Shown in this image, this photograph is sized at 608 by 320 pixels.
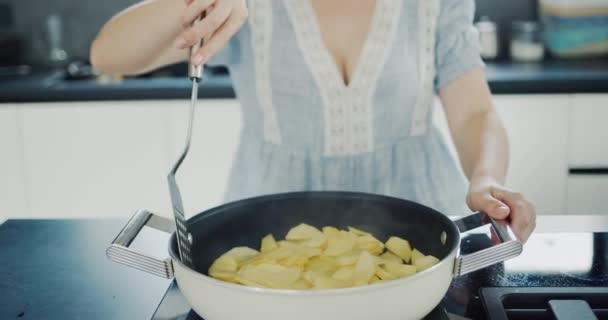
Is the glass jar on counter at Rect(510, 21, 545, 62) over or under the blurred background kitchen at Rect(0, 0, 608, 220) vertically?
over

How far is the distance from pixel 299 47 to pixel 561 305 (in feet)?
2.40

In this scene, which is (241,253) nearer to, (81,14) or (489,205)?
(489,205)

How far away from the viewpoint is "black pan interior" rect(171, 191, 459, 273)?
910mm

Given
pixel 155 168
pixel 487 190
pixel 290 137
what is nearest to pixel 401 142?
pixel 290 137

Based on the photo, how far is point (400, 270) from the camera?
0.83 m

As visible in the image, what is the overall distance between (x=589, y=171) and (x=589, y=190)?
60 mm

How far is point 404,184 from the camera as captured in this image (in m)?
1.44

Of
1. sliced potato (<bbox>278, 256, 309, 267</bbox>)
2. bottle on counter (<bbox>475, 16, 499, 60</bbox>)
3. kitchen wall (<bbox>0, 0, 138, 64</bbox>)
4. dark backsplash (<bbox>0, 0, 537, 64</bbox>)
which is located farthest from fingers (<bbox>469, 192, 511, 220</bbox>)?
kitchen wall (<bbox>0, 0, 138, 64</bbox>)

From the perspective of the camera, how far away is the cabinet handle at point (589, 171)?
222cm

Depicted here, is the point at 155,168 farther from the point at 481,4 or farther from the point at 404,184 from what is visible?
the point at 481,4

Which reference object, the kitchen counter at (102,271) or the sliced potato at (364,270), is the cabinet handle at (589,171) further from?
the sliced potato at (364,270)

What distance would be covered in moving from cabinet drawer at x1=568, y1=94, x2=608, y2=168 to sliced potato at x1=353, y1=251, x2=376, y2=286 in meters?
1.57

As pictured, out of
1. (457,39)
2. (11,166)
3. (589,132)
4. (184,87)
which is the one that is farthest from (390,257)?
(11,166)

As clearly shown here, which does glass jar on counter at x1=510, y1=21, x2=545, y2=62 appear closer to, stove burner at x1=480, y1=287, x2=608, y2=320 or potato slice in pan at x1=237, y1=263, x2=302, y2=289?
stove burner at x1=480, y1=287, x2=608, y2=320
